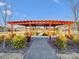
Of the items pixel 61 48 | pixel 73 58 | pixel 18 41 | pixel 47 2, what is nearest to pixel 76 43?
pixel 61 48

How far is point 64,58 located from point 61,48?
4.00 meters

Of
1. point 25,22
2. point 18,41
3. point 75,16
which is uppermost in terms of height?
point 75,16

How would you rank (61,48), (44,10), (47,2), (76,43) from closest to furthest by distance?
(61,48) < (76,43) < (47,2) < (44,10)

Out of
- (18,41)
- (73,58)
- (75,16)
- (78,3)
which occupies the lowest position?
(73,58)

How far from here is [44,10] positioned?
41.5 meters

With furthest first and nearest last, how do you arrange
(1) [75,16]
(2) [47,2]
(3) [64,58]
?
(1) [75,16] < (2) [47,2] < (3) [64,58]

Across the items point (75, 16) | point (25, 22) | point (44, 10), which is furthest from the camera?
point (44, 10)

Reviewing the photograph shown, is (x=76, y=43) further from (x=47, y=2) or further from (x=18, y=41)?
(x=47, y=2)

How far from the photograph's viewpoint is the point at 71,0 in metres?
38.2

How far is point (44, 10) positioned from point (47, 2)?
18.2ft

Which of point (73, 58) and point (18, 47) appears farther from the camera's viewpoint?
point (18, 47)

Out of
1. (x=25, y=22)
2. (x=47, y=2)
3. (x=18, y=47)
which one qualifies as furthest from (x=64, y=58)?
(x=47, y=2)

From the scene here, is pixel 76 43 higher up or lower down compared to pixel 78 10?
lower down

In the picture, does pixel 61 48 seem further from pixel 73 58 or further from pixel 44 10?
pixel 44 10
